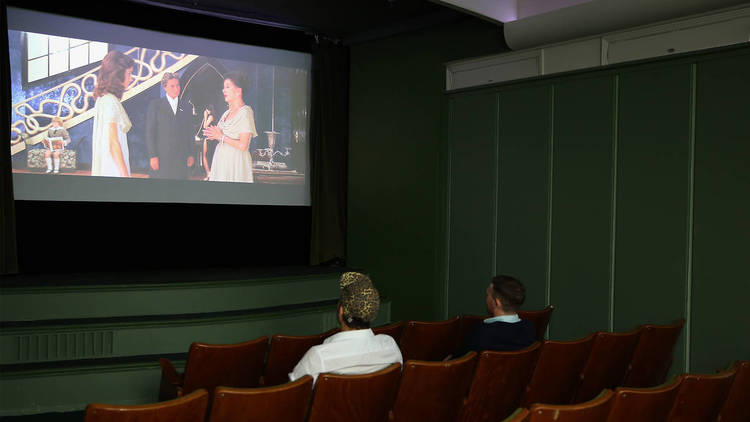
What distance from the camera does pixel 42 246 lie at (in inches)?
235

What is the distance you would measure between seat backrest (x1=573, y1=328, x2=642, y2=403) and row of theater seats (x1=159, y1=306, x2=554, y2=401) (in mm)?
804

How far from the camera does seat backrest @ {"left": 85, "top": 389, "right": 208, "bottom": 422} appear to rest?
173 centimetres

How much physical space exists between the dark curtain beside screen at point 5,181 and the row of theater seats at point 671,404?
531 centimetres

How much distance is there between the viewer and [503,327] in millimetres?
2953

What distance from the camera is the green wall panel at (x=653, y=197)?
4.44 meters

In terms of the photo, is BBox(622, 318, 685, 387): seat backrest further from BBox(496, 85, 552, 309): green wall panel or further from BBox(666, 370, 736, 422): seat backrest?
BBox(496, 85, 552, 309): green wall panel

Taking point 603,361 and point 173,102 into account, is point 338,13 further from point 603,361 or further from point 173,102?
point 603,361

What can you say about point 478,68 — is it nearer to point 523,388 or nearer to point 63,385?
point 523,388

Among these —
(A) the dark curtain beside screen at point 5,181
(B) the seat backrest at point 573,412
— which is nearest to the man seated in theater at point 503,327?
(B) the seat backrest at point 573,412

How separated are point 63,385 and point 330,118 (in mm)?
4321

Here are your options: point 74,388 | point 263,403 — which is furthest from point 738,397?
point 74,388

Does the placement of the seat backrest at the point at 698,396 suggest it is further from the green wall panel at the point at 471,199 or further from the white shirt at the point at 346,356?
the green wall panel at the point at 471,199

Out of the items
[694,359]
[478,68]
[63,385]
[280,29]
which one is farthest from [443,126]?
[63,385]

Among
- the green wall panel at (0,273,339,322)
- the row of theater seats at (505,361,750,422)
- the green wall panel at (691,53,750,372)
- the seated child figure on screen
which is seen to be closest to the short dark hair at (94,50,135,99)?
the seated child figure on screen
